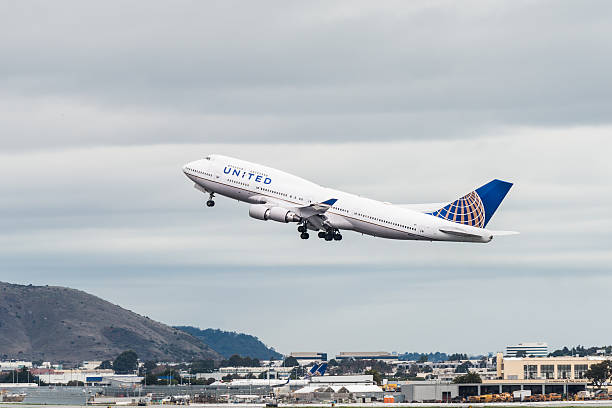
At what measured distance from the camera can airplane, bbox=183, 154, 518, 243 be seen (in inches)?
6112

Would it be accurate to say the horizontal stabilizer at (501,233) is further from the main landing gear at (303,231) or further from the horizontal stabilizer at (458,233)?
the main landing gear at (303,231)

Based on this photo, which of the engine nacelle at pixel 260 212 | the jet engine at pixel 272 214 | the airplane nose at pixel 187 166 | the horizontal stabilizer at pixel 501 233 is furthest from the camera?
the airplane nose at pixel 187 166

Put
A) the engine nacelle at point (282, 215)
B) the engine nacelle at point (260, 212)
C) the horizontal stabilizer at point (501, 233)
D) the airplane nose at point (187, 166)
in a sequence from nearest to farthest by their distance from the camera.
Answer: the horizontal stabilizer at point (501, 233)
the engine nacelle at point (282, 215)
the engine nacelle at point (260, 212)
the airplane nose at point (187, 166)

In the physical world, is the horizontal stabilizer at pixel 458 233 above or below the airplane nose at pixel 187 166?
below

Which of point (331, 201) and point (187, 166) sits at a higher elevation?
point (187, 166)

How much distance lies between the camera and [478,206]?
158 meters

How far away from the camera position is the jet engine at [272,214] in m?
162

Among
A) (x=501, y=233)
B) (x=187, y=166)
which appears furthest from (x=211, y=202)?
(x=501, y=233)

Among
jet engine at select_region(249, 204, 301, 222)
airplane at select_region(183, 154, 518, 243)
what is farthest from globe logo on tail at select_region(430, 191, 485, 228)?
jet engine at select_region(249, 204, 301, 222)

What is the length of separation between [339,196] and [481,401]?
185 feet

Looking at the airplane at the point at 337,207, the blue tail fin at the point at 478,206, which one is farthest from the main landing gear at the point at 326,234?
the blue tail fin at the point at 478,206

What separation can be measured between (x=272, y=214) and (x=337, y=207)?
9.31 meters

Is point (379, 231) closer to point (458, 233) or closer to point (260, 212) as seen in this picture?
point (458, 233)

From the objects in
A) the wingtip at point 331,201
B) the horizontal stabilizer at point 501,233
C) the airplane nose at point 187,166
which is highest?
the airplane nose at point 187,166
